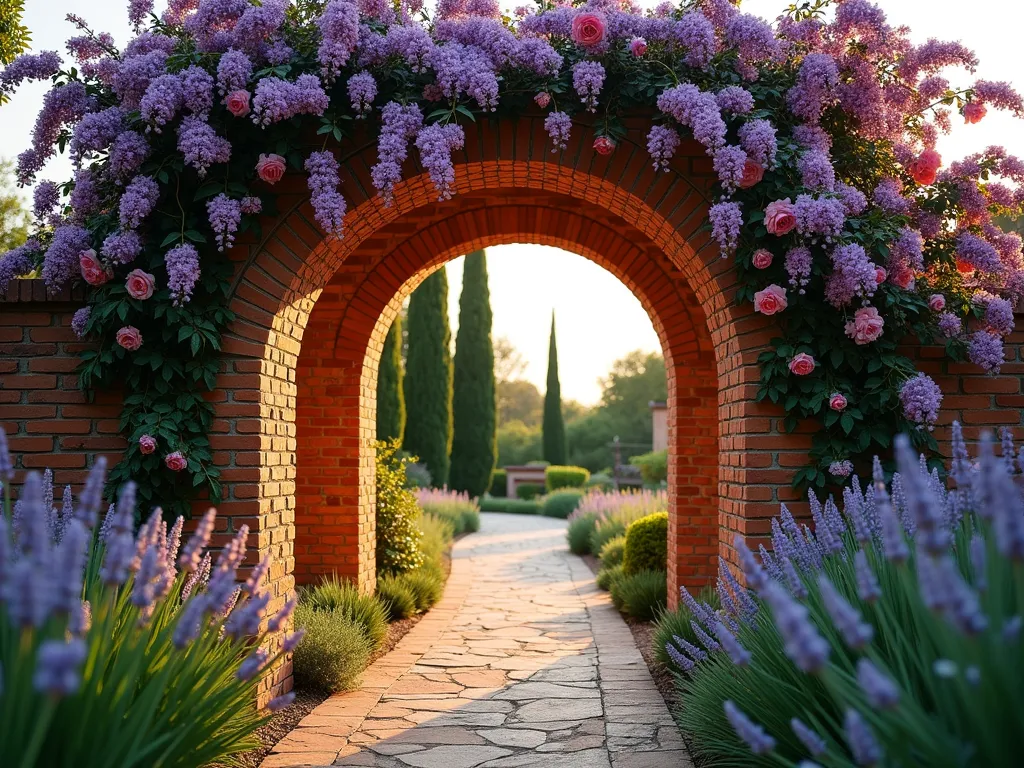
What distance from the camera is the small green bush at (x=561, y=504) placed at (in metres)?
19.3

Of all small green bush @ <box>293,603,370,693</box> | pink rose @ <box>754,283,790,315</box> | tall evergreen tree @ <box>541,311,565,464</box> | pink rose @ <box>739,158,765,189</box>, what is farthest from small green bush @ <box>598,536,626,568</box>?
tall evergreen tree @ <box>541,311,565,464</box>

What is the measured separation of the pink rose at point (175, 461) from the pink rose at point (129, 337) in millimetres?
567

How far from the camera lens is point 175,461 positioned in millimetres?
4113

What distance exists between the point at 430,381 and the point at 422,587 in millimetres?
12509

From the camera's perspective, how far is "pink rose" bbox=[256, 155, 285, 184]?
4223 millimetres

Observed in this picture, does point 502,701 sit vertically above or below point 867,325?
below

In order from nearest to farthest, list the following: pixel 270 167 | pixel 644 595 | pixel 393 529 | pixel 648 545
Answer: pixel 270 167 → pixel 644 595 → pixel 648 545 → pixel 393 529

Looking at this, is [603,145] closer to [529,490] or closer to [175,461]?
[175,461]

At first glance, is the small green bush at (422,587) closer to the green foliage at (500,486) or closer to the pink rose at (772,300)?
the pink rose at (772,300)

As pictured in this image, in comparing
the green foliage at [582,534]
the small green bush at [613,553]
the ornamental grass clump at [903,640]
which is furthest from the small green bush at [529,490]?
the ornamental grass clump at [903,640]

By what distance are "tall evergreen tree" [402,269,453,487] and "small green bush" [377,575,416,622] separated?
12.1m

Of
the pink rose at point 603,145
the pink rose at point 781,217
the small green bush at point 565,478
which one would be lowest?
the small green bush at point 565,478

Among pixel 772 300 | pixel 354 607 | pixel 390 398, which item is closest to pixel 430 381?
pixel 390 398

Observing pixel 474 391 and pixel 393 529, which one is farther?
pixel 474 391
